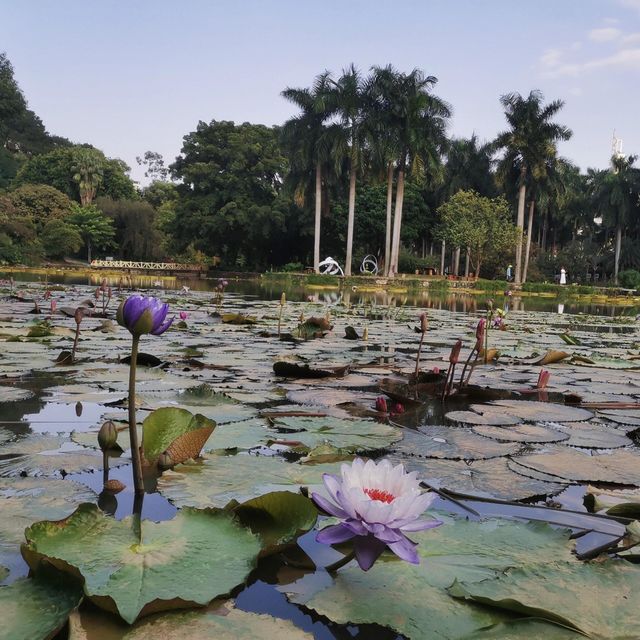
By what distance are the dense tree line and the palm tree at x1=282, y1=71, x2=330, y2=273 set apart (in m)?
0.06

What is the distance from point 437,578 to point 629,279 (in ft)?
110

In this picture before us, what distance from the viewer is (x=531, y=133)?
2634 centimetres

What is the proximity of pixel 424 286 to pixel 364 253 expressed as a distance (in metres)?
10.4

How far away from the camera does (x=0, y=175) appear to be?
28.1 m

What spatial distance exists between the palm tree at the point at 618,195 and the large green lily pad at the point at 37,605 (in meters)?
34.9

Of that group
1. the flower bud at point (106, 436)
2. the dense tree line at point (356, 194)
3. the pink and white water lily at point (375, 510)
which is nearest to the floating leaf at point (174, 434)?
the flower bud at point (106, 436)

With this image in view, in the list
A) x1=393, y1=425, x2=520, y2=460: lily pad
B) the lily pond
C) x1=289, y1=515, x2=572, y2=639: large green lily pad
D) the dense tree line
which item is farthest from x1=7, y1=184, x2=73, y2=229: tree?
x1=289, y1=515, x2=572, y2=639: large green lily pad

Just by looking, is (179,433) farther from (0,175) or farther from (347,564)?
(0,175)

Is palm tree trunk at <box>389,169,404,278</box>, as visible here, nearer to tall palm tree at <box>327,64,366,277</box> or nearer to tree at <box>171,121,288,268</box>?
tall palm tree at <box>327,64,366,277</box>

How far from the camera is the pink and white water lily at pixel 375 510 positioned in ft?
2.31

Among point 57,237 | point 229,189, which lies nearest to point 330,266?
point 229,189

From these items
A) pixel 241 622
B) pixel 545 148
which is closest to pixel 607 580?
pixel 241 622

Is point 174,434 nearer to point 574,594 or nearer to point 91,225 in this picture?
point 574,594

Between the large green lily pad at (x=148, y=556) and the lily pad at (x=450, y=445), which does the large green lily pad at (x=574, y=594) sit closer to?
the large green lily pad at (x=148, y=556)
